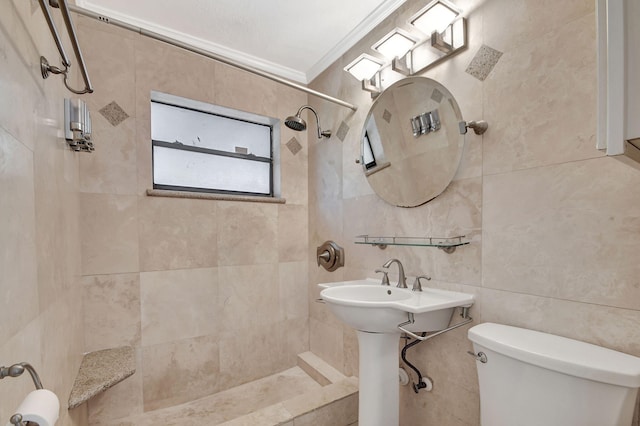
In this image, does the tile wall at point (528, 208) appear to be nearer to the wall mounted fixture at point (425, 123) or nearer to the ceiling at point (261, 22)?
the wall mounted fixture at point (425, 123)

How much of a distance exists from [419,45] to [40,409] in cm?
196

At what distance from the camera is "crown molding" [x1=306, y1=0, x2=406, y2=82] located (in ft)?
5.56

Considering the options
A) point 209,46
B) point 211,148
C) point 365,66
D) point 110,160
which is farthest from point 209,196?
point 365,66

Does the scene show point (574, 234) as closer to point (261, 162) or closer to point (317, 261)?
point (317, 261)

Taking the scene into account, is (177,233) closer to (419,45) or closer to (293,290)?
(293,290)

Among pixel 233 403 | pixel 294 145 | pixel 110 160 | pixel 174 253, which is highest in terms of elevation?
pixel 294 145

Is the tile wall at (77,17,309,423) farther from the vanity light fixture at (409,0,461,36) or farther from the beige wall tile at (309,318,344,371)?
the vanity light fixture at (409,0,461,36)

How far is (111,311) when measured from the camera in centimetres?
170

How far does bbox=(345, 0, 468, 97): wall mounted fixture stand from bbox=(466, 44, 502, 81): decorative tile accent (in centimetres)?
10

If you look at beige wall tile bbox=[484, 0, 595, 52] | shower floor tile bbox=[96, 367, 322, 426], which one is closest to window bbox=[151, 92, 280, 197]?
shower floor tile bbox=[96, 367, 322, 426]

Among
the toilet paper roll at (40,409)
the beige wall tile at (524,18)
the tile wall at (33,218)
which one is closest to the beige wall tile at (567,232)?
the beige wall tile at (524,18)

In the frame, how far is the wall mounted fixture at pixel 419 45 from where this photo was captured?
52.2 inches

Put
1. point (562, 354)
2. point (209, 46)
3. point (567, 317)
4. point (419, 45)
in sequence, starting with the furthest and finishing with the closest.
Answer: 1. point (209, 46)
2. point (419, 45)
3. point (567, 317)
4. point (562, 354)

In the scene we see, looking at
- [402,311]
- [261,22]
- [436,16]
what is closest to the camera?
[402,311]
